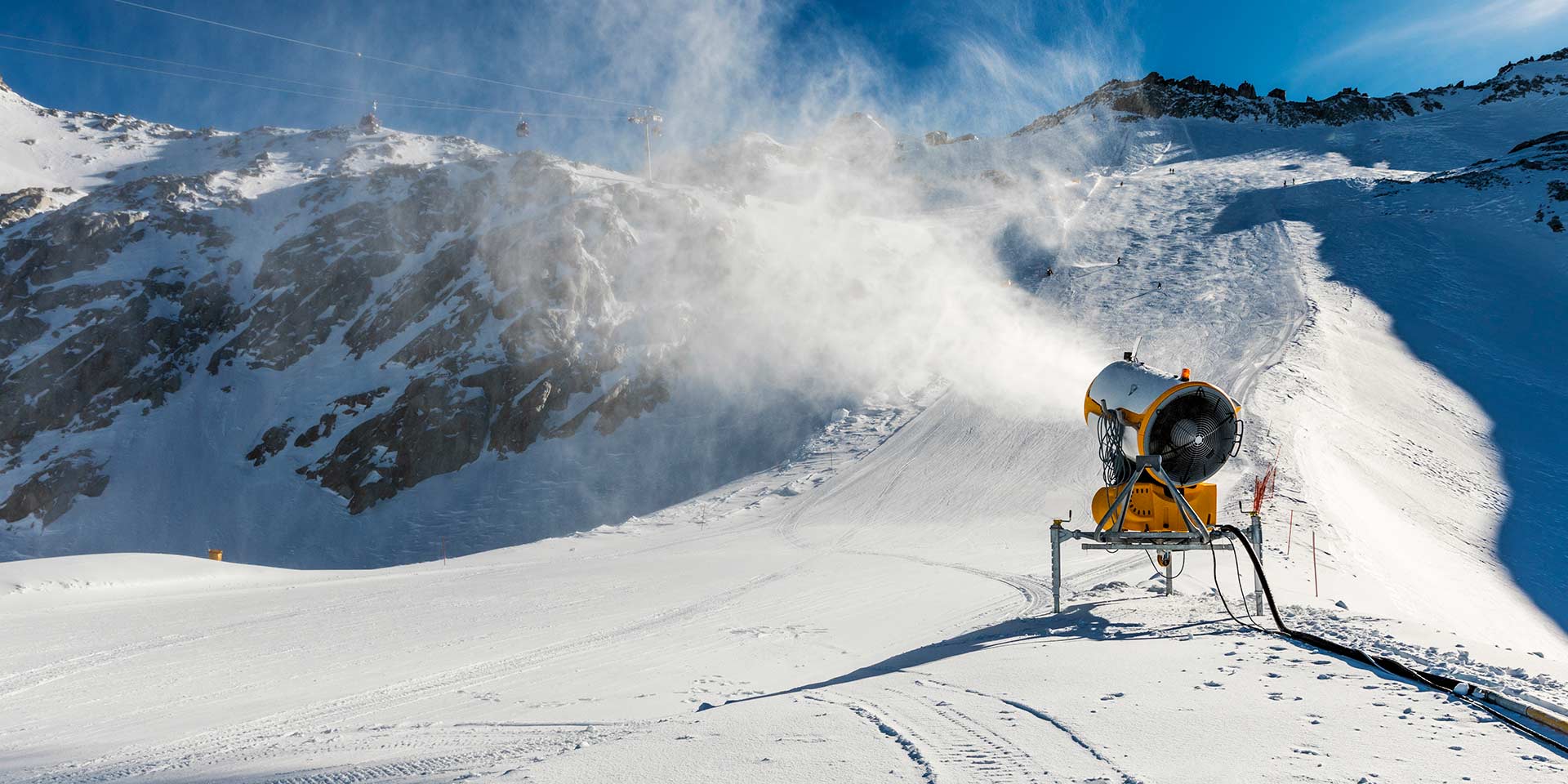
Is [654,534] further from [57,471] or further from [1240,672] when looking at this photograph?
[57,471]

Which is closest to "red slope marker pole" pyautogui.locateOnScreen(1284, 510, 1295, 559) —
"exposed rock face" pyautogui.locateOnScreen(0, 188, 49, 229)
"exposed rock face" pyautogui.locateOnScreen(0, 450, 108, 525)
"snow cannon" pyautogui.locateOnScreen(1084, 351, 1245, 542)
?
"snow cannon" pyautogui.locateOnScreen(1084, 351, 1245, 542)

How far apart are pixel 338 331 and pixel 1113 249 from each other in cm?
5210

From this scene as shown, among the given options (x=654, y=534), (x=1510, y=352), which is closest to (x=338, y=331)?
(x=654, y=534)

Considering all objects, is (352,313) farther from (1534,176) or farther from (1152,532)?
(1534,176)

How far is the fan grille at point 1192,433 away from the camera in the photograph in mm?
9289

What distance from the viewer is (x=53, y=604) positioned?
14.7m

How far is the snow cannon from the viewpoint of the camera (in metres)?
9.12

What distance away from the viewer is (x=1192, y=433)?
30.5 ft

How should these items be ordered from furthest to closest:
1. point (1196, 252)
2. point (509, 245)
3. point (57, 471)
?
point (509, 245), point (57, 471), point (1196, 252)

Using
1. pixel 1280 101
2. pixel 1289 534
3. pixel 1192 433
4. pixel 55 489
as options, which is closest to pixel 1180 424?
pixel 1192 433

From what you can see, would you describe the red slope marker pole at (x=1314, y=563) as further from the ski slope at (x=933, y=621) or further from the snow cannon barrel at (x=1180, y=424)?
the snow cannon barrel at (x=1180, y=424)

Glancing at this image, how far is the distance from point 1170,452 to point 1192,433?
0.32 metres

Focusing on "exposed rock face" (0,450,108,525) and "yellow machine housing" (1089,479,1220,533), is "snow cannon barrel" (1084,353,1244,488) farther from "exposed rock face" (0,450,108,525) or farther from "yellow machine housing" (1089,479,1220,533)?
"exposed rock face" (0,450,108,525)

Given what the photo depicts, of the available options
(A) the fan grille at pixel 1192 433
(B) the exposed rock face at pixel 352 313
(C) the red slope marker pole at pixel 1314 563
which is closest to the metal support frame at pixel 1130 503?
(A) the fan grille at pixel 1192 433
